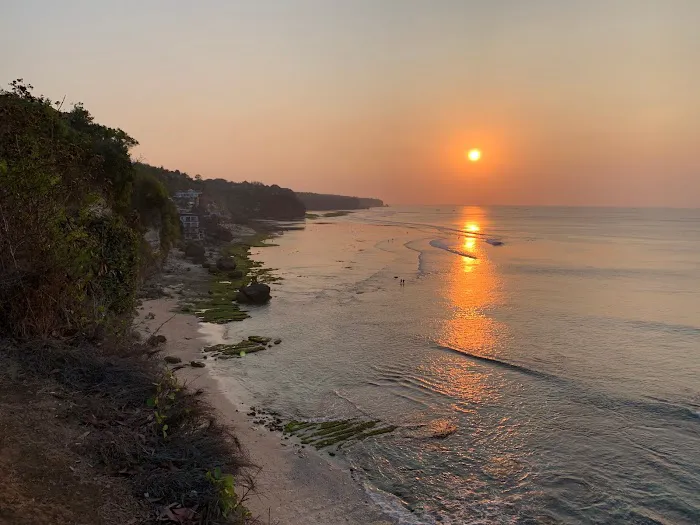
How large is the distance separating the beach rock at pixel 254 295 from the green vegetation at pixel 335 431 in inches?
706

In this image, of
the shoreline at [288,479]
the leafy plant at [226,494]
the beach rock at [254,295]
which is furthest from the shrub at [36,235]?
the beach rock at [254,295]

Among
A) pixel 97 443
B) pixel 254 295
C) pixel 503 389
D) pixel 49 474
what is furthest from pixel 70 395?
pixel 254 295

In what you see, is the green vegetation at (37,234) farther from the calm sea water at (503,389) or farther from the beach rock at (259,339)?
the beach rock at (259,339)

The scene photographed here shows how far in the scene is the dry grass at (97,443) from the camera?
21.6 ft

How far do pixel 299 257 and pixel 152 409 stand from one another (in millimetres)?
49095

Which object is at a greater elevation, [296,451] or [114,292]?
[114,292]

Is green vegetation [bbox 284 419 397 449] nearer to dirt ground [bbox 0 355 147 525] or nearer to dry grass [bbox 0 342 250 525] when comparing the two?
dry grass [bbox 0 342 250 525]

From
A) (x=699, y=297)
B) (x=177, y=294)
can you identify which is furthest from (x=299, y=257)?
(x=699, y=297)

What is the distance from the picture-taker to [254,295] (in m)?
31.0

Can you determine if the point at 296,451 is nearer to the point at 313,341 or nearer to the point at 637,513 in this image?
the point at 637,513

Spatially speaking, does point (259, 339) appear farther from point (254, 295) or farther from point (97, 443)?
point (97, 443)

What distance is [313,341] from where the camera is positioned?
22.8 metres

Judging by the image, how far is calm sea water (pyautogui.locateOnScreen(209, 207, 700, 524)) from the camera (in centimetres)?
1088

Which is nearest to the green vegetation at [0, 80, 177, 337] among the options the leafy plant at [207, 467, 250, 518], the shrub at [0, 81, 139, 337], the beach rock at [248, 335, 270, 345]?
the shrub at [0, 81, 139, 337]
